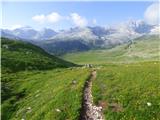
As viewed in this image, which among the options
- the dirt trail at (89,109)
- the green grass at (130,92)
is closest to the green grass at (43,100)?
the dirt trail at (89,109)

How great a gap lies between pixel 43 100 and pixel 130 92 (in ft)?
48.3

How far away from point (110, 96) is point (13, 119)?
15.9m

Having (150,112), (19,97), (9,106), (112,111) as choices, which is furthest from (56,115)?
(19,97)

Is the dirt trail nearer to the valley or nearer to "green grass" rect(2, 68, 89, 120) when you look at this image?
the valley

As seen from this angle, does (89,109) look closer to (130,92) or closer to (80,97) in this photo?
(80,97)

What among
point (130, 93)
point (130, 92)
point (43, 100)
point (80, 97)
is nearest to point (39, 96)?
point (43, 100)

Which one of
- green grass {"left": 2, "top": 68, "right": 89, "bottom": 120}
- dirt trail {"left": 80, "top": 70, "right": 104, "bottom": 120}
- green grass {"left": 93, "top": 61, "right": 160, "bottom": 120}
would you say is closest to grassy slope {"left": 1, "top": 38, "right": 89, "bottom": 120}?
green grass {"left": 2, "top": 68, "right": 89, "bottom": 120}

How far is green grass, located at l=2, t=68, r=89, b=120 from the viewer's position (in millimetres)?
44844

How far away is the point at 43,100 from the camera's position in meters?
53.0

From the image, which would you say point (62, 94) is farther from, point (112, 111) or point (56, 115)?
point (112, 111)

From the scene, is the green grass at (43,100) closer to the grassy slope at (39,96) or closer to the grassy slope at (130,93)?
the grassy slope at (39,96)

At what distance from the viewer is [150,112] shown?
40438 millimetres

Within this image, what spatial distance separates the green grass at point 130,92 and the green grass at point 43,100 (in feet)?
12.3

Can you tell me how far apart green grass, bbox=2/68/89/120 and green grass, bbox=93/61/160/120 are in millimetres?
3745
